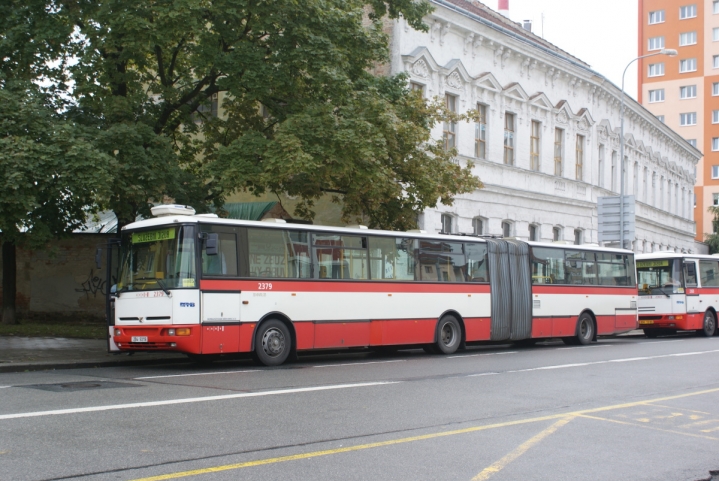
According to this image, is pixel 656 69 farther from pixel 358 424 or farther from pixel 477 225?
pixel 358 424

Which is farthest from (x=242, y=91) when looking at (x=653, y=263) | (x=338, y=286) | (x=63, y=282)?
(x=653, y=263)

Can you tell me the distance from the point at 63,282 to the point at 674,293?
20.7 m

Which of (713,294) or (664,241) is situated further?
(664,241)

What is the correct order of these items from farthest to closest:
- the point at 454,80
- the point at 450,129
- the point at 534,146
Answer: the point at 534,146 < the point at 454,80 < the point at 450,129

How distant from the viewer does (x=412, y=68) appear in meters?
30.7

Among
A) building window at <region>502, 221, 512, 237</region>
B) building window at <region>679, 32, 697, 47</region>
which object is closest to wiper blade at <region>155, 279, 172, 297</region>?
building window at <region>502, 221, 512, 237</region>

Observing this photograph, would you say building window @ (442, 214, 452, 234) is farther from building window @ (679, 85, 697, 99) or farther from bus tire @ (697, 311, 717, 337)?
building window @ (679, 85, 697, 99)

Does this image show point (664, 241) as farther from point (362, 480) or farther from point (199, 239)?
point (362, 480)

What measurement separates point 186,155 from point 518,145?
16705mm

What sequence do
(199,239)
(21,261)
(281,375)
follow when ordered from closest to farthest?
(281,375)
(199,239)
(21,261)

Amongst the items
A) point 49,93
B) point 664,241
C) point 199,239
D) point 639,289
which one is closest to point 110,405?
point 199,239

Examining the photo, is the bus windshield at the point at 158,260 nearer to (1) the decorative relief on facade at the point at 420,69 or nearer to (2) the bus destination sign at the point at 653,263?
(1) the decorative relief on facade at the point at 420,69

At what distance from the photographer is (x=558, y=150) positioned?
40531 millimetres

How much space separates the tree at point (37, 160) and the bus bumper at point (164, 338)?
2.79m
